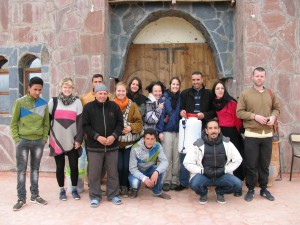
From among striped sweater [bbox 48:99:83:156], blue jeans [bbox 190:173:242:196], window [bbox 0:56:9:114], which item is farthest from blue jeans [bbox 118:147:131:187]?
window [bbox 0:56:9:114]

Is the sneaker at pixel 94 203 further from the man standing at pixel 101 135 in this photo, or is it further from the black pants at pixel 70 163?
the black pants at pixel 70 163

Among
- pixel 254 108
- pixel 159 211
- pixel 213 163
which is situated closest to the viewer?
pixel 159 211

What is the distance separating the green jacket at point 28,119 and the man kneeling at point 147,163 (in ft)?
3.87

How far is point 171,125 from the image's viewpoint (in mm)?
4688

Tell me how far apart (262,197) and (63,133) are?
103 inches

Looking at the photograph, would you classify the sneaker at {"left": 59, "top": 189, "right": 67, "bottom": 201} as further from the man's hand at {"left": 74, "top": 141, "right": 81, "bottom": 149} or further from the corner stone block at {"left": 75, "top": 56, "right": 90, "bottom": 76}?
the corner stone block at {"left": 75, "top": 56, "right": 90, "bottom": 76}

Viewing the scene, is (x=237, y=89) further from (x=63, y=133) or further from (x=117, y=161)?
(x=63, y=133)

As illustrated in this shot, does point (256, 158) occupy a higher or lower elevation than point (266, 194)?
higher

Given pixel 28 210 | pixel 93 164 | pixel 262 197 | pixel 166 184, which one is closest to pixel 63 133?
pixel 93 164

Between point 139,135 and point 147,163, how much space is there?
38 cm

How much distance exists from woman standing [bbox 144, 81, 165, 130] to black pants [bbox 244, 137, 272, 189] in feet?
3.84

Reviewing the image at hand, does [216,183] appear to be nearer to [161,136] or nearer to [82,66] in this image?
[161,136]

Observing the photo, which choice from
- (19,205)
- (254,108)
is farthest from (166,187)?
(19,205)

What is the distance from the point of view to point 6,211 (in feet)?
13.1
